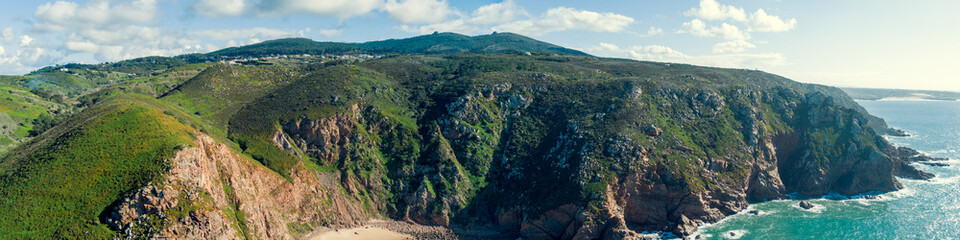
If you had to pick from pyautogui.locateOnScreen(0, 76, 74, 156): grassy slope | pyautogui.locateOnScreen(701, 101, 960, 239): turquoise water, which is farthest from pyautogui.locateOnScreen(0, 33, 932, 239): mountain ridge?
pyautogui.locateOnScreen(0, 76, 74, 156): grassy slope

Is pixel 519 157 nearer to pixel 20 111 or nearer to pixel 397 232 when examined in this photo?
pixel 397 232

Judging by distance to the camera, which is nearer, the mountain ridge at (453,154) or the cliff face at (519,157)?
the mountain ridge at (453,154)

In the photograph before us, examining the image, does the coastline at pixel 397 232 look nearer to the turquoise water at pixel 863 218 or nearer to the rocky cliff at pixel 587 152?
the rocky cliff at pixel 587 152

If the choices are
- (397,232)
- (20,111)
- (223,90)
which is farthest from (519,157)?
(20,111)

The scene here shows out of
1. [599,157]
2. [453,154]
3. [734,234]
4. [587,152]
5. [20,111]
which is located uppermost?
[20,111]

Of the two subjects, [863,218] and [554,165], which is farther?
[554,165]

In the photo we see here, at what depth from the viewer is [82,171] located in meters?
65.1

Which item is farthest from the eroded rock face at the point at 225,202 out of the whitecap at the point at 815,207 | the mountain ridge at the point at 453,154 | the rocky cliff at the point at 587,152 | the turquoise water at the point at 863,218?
the whitecap at the point at 815,207

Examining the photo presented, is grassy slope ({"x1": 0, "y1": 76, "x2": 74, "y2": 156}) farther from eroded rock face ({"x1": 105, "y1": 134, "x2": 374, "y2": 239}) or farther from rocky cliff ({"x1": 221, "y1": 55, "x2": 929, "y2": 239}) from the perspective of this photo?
rocky cliff ({"x1": 221, "y1": 55, "x2": 929, "y2": 239})

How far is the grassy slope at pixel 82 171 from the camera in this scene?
189ft

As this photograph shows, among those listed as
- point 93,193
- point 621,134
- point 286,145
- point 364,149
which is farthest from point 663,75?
point 93,193

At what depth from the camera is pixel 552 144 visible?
115 metres

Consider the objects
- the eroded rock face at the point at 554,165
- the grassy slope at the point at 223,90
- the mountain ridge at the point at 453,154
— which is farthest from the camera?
the grassy slope at the point at 223,90

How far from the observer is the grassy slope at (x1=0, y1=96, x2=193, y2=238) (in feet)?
189
